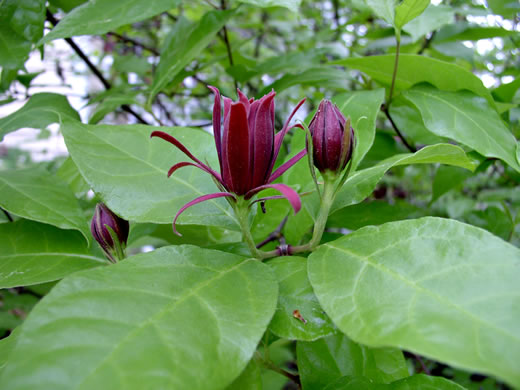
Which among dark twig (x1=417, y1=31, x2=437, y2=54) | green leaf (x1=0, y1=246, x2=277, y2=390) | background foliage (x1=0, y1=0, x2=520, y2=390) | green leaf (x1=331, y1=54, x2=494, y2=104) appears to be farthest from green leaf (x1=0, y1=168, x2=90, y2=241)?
dark twig (x1=417, y1=31, x2=437, y2=54)

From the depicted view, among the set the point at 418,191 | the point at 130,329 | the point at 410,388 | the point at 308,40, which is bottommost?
the point at 418,191

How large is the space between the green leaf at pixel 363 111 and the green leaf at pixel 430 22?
259 millimetres

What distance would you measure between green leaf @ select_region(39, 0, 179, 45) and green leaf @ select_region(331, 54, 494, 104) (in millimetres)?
Result: 375

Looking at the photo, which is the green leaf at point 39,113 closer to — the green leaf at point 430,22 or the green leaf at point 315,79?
the green leaf at point 315,79

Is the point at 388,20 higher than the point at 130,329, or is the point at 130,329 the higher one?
the point at 388,20

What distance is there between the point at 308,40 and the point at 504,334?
1.69 m

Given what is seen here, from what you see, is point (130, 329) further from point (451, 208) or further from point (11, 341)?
point (451, 208)

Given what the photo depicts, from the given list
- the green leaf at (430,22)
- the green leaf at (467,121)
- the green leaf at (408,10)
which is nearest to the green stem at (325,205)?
the green leaf at (467,121)

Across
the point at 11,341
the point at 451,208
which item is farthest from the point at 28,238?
the point at 451,208

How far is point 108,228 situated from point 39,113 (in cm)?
34

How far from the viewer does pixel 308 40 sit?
1.82 metres

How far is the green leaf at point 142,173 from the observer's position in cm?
56

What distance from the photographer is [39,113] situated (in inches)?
30.8

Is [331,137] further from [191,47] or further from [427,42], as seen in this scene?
[427,42]
